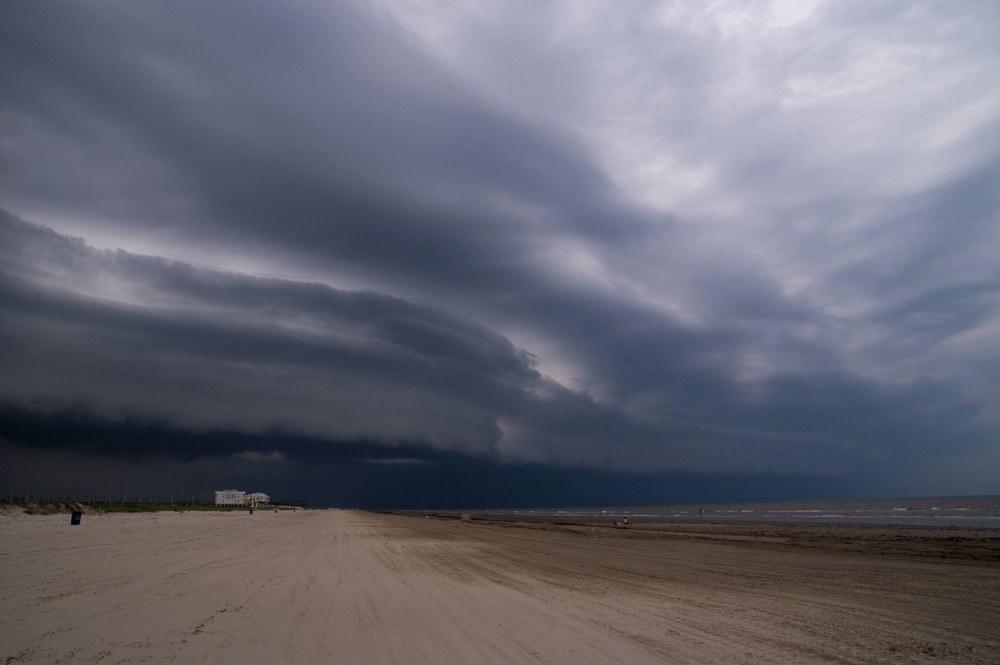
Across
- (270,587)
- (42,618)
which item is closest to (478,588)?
(270,587)

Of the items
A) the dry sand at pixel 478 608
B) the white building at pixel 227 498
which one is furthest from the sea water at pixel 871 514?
the white building at pixel 227 498

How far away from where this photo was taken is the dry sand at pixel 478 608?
780 centimetres

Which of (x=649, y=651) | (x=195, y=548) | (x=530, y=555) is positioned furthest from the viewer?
(x=530, y=555)

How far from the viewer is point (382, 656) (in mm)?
7395

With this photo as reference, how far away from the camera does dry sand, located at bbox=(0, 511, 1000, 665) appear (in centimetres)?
780

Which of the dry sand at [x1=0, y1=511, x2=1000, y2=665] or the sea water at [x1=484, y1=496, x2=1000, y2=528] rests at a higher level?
the dry sand at [x1=0, y1=511, x2=1000, y2=665]

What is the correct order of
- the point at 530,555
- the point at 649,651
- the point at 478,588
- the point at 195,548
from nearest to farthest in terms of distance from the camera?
the point at 649,651
the point at 478,588
the point at 195,548
the point at 530,555

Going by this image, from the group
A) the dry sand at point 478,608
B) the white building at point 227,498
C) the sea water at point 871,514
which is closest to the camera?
the dry sand at point 478,608

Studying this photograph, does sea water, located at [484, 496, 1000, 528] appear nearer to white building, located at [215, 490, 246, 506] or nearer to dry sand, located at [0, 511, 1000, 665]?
dry sand, located at [0, 511, 1000, 665]

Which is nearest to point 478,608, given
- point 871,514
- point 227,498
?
point 871,514

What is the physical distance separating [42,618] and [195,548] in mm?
14045

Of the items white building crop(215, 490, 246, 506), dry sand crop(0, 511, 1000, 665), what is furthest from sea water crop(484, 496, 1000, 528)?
white building crop(215, 490, 246, 506)

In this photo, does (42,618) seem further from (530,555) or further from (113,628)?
(530,555)

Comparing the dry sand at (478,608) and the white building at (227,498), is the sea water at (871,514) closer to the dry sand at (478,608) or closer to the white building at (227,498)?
the dry sand at (478,608)
